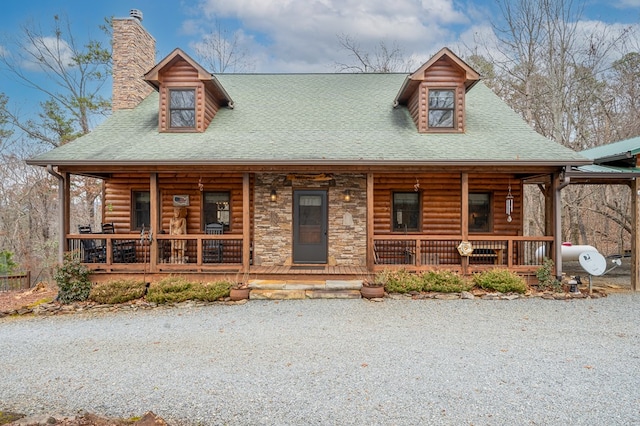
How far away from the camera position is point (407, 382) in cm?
389

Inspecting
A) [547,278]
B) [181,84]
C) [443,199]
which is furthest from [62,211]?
[547,278]

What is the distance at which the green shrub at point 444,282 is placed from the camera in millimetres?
7625

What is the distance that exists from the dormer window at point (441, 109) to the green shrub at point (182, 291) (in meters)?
7.14

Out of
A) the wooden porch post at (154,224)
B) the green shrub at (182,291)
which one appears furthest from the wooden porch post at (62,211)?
the green shrub at (182,291)

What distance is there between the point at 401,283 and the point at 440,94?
5.52 m

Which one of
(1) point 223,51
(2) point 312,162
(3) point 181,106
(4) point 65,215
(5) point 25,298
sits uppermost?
(1) point 223,51

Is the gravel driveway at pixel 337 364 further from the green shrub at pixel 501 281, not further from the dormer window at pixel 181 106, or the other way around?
the dormer window at pixel 181 106

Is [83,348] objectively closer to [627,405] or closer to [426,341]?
[426,341]

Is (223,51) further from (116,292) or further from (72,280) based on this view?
(116,292)

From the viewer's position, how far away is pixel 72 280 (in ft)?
25.1

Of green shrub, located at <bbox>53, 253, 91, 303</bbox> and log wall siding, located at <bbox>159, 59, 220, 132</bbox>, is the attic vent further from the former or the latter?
green shrub, located at <bbox>53, 253, 91, 303</bbox>

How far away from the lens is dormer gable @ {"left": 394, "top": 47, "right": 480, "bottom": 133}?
9336mm

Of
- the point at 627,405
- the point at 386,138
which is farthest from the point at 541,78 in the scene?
the point at 627,405

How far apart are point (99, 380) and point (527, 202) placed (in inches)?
807
